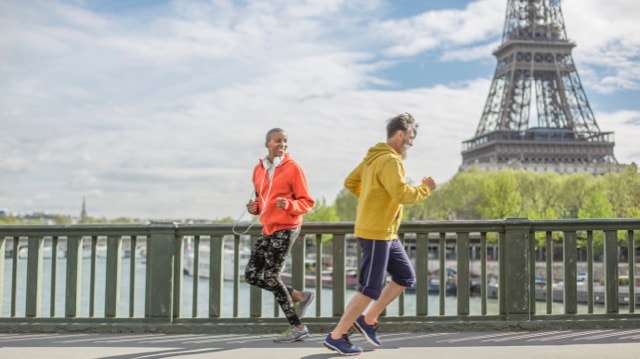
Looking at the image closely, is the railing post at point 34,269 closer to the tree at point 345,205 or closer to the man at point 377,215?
the man at point 377,215

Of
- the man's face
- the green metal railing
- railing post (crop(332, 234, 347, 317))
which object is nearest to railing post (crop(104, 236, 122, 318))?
the green metal railing

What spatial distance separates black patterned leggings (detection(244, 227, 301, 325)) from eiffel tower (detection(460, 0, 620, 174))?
77.1m

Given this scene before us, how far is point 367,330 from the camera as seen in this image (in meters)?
5.99

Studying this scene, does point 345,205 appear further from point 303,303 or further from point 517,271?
point 303,303

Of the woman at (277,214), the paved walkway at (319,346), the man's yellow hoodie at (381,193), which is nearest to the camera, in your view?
the man's yellow hoodie at (381,193)

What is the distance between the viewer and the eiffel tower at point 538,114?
84.3 metres

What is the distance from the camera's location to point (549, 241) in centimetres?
708

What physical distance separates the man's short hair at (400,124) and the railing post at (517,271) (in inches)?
70.8

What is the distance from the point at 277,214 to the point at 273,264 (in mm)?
421

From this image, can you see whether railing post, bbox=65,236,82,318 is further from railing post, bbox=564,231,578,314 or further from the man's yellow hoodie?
railing post, bbox=564,231,578,314

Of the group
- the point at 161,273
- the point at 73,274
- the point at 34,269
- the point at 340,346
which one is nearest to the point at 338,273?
the point at 340,346

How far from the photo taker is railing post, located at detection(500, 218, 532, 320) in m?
6.97

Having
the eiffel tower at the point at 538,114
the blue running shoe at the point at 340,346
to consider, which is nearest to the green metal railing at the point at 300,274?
the blue running shoe at the point at 340,346

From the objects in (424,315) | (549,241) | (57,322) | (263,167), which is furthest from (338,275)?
(57,322)
